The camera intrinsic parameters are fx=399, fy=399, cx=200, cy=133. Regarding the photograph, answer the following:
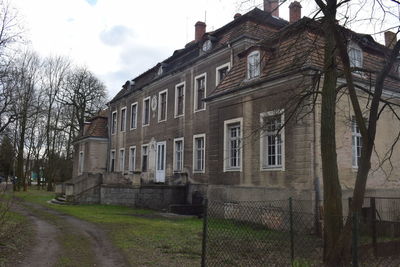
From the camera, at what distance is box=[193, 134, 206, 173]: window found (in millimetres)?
22197

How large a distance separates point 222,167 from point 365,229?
908 cm

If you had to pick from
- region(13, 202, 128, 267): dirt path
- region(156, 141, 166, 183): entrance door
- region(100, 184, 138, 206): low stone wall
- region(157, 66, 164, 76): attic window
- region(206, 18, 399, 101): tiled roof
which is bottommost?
region(13, 202, 128, 267): dirt path

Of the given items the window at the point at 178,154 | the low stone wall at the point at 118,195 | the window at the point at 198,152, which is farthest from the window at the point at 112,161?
the window at the point at 198,152

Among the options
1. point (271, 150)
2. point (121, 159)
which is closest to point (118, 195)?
point (121, 159)

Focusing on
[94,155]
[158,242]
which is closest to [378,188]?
[158,242]

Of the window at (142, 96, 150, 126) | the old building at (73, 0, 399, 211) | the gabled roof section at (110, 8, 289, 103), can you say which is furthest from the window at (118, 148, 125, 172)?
the gabled roof section at (110, 8, 289, 103)

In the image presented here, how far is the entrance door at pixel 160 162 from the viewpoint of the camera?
26266 mm

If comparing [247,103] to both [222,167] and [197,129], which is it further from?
[197,129]

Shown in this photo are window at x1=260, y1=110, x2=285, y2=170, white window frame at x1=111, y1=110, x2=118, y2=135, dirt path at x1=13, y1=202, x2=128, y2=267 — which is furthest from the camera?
white window frame at x1=111, y1=110, x2=118, y2=135

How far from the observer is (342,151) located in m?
14.6

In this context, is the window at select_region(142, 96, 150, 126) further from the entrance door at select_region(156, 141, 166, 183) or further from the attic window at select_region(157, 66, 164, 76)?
the entrance door at select_region(156, 141, 166, 183)

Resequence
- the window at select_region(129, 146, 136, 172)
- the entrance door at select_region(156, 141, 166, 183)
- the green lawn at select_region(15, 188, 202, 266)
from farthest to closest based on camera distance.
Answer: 1. the window at select_region(129, 146, 136, 172)
2. the entrance door at select_region(156, 141, 166, 183)
3. the green lawn at select_region(15, 188, 202, 266)

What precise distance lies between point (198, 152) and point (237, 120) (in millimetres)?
6081

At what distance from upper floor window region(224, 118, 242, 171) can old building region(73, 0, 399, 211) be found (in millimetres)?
45
